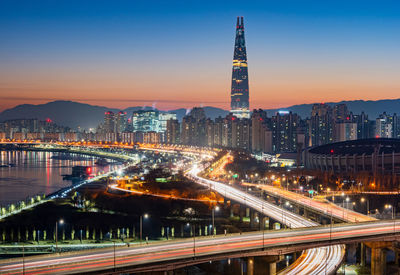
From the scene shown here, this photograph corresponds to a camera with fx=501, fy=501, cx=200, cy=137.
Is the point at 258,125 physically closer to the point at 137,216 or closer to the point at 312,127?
the point at 312,127

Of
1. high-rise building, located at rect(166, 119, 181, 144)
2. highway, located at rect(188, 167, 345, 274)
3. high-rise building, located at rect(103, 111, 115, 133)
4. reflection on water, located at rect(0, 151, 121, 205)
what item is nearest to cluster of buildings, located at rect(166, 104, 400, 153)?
high-rise building, located at rect(166, 119, 181, 144)

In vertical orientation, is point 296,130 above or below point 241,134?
above

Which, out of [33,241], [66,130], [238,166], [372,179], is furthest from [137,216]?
[66,130]

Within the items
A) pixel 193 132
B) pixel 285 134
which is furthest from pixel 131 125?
pixel 285 134

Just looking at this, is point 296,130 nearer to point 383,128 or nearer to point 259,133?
point 259,133

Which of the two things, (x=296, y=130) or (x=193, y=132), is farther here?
(x=193, y=132)

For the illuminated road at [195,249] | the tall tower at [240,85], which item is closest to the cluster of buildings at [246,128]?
the tall tower at [240,85]
